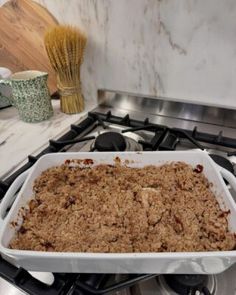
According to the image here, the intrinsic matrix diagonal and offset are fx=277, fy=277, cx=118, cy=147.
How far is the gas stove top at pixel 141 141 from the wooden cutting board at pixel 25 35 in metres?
0.25

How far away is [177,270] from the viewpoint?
0.38 m

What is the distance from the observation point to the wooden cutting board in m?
0.90

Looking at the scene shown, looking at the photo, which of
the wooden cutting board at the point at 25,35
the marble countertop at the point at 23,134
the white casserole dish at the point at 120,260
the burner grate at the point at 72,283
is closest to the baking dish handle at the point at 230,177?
the white casserole dish at the point at 120,260

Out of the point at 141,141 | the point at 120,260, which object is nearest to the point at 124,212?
the point at 120,260

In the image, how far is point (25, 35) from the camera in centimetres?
92

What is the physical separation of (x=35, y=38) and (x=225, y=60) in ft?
1.97

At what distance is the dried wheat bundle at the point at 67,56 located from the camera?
2.43 feet

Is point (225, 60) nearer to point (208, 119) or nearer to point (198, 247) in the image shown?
point (208, 119)

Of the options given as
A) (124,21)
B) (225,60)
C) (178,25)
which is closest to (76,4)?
(124,21)

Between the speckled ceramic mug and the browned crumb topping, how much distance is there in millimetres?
325

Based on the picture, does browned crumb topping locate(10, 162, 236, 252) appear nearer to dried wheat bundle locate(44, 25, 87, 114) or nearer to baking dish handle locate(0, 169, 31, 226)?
baking dish handle locate(0, 169, 31, 226)

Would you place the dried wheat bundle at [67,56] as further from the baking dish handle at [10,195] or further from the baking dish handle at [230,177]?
the baking dish handle at [230,177]

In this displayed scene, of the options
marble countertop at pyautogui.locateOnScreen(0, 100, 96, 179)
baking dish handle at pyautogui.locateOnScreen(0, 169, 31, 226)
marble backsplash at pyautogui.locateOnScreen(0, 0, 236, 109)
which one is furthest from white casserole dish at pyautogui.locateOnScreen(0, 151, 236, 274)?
marble backsplash at pyautogui.locateOnScreen(0, 0, 236, 109)

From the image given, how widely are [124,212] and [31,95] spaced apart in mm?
484
